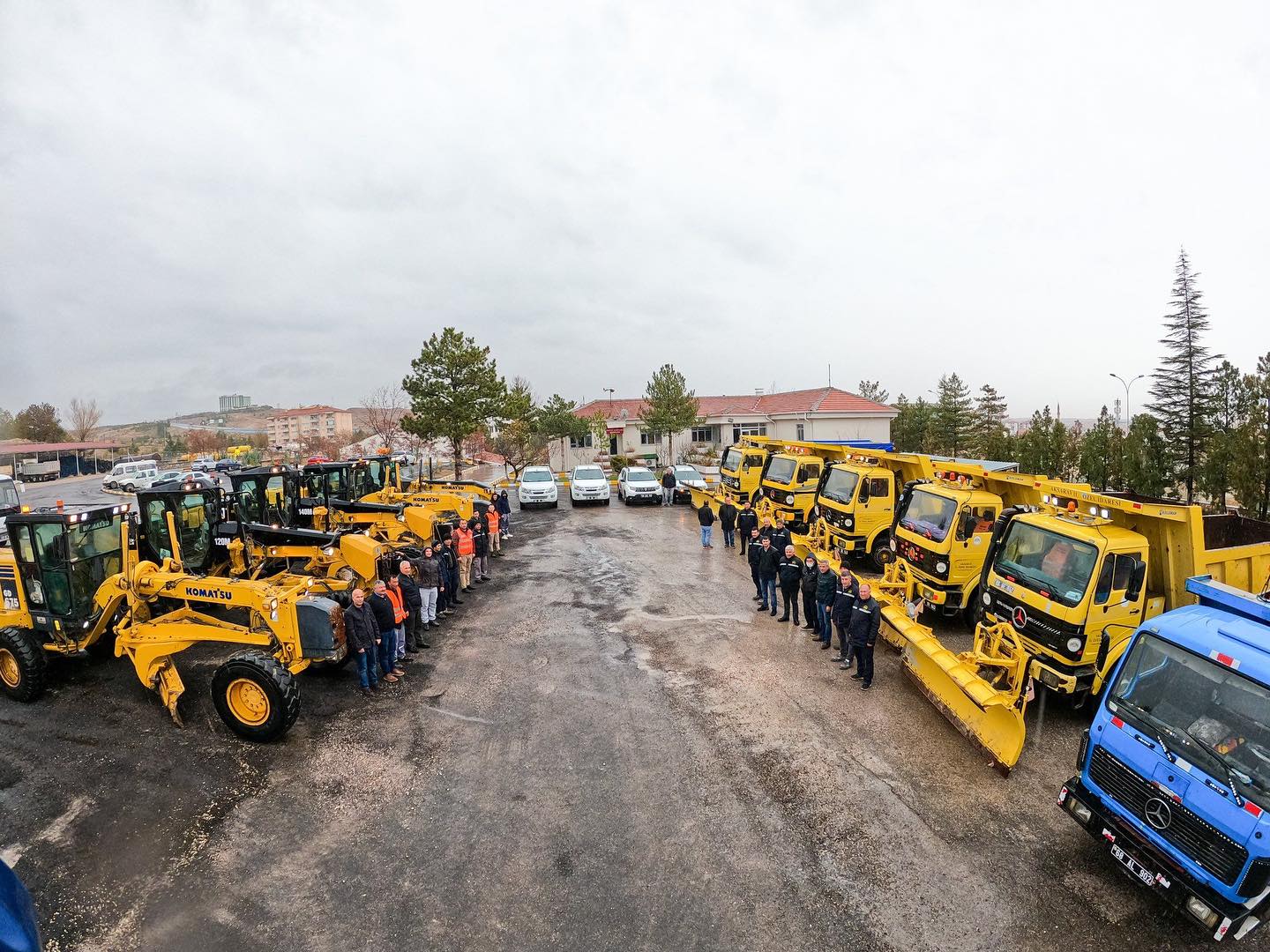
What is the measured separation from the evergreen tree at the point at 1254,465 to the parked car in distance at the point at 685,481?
15671 mm

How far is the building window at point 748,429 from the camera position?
146ft

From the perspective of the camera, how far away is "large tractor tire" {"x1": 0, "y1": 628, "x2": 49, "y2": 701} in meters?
8.31

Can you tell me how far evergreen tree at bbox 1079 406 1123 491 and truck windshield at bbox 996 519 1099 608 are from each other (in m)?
17.3

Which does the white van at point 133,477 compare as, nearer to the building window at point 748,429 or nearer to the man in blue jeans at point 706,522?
the man in blue jeans at point 706,522

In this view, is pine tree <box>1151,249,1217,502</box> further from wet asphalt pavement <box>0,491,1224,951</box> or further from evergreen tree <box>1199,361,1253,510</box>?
wet asphalt pavement <box>0,491,1224,951</box>

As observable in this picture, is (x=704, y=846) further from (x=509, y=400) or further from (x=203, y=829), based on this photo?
(x=509, y=400)

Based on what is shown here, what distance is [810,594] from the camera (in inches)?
423

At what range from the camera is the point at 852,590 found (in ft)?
30.0

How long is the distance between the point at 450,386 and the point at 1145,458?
26.5 metres

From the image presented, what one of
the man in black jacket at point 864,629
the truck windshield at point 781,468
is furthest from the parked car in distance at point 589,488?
the man in black jacket at point 864,629

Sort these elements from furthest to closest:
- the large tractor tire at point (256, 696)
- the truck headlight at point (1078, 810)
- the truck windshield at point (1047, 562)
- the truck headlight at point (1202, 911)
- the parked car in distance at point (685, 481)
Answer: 1. the parked car in distance at point (685, 481)
2. the truck windshield at point (1047, 562)
3. the large tractor tire at point (256, 696)
4. the truck headlight at point (1078, 810)
5. the truck headlight at point (1202, 911)

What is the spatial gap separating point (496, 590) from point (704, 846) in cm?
901

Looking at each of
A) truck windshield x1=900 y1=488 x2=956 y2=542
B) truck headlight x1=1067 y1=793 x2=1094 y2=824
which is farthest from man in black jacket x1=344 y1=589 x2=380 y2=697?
truck windshield x1=900 y1=488 x2=956 y2=542

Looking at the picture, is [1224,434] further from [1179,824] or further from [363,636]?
[363,636]
